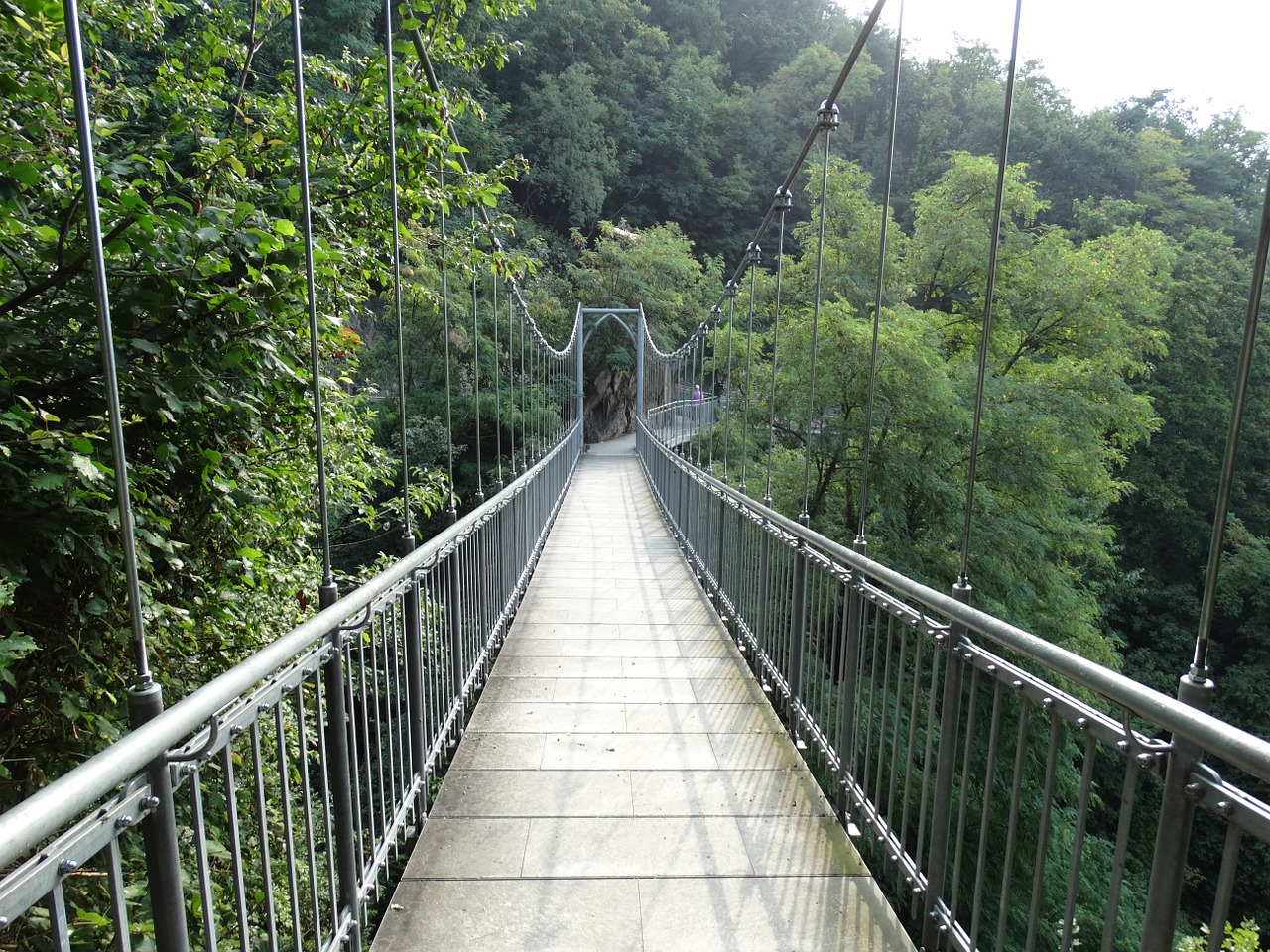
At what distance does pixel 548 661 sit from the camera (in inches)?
152

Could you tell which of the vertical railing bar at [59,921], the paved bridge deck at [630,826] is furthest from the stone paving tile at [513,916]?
the vertical railing bar at [59,921]

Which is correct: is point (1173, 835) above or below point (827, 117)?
below

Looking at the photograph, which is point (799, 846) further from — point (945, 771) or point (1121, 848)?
point (1121, 848)

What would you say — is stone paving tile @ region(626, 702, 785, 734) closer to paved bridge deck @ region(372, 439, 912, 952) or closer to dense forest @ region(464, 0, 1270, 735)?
paved bridge deck @ region(372, 439, 912, 952)

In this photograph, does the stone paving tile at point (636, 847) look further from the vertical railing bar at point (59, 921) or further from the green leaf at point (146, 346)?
the green leaf at point (146, 346)

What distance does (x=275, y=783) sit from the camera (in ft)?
10.7

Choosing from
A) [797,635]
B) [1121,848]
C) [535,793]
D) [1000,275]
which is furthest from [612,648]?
[1000,275]

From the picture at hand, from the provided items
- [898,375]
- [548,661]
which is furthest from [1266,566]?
[548,661]

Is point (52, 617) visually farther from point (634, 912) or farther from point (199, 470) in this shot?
point (634, 912)

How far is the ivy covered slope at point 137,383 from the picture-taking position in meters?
1.73

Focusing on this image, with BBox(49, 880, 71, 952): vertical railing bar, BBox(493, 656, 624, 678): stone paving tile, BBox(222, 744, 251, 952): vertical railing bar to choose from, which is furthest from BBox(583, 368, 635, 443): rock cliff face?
BBox(49, 880, 71, 952): vertical railing bar

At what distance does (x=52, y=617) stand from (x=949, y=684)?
219 centimetres

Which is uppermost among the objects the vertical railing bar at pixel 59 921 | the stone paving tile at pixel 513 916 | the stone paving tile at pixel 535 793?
the vertical railing bar at pixel 59 921

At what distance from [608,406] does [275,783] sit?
83.5 feet
